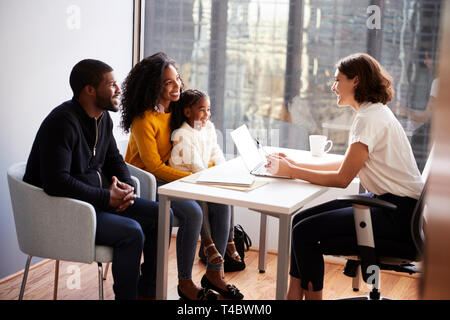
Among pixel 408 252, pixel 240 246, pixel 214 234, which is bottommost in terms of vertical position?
pixel 240 246

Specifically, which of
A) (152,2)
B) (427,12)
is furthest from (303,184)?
(152,2)

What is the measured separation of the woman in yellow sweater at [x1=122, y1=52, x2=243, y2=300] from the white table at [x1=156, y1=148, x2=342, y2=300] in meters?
0.25

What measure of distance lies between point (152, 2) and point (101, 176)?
160 cm

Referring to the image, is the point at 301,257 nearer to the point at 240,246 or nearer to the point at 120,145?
the point at 240,246

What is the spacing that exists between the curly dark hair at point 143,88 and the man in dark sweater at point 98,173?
27cm

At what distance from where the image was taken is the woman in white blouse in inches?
85.9

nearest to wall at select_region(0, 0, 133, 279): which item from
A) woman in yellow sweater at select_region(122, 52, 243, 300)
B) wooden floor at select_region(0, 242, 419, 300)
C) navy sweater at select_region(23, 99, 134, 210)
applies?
wooden floor at select_region(0, 242, 419, 300)

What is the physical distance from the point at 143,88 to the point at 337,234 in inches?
49.1

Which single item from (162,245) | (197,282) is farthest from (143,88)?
(197,282)

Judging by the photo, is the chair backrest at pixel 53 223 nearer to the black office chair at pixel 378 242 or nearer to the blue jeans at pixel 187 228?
the blue jeans at pixel 187 228

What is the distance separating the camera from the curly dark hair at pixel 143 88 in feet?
9.08

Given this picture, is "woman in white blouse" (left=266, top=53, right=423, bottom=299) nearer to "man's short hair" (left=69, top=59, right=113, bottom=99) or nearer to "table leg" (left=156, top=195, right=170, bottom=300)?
"table leg" (left=156, top=195, right=170, bottom=300)

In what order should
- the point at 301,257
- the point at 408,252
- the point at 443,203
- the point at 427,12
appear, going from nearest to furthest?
the point at 443,203 → the point at 408,252 → the point at 301,257 → the point at 427,12

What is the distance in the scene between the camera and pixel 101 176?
A: 252 cm
